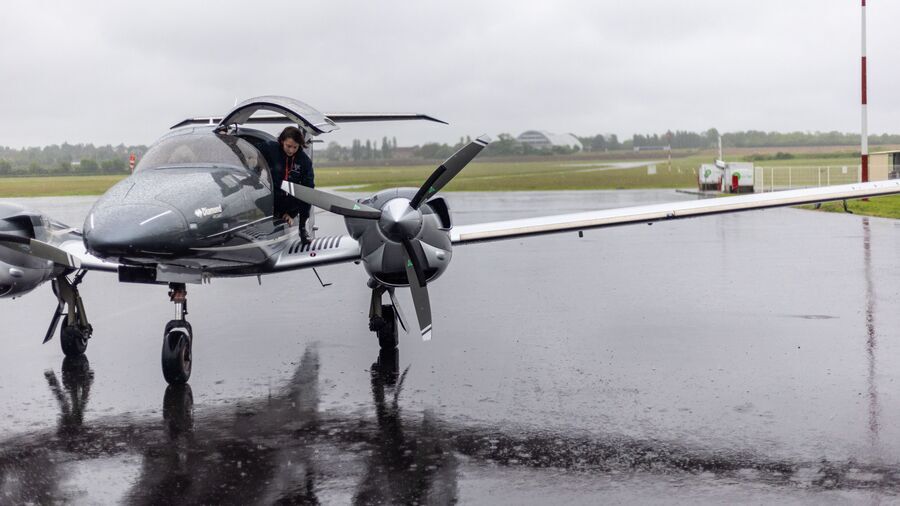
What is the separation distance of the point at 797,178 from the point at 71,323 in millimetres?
65283

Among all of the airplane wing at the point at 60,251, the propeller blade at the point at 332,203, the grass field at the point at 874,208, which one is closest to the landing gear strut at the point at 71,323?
the airplane wing at the point at 60,251

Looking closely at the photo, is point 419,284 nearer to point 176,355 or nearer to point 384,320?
point 384,320

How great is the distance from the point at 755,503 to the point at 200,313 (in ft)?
34.8

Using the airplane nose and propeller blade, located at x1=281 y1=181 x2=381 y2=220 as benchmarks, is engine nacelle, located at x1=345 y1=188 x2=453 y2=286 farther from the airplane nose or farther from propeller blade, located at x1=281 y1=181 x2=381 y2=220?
the airplane nose

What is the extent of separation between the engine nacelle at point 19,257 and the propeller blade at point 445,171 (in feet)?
15.0

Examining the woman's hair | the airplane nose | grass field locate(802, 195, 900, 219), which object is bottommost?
grass field locate(802, 195, 900, 219)

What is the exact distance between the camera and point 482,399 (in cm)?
909

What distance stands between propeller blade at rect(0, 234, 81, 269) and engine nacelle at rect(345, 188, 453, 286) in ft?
10.6

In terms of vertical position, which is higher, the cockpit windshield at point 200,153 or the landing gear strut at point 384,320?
the cockpit windshield at point 200,153

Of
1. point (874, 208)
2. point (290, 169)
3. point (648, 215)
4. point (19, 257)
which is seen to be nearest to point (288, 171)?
point (290, 169)

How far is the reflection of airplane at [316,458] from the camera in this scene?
650 centimetres

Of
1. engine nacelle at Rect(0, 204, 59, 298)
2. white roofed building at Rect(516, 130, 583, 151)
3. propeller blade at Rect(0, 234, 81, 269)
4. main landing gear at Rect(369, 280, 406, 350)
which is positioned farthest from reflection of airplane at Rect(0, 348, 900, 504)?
white roofed building at Rect(516, 130, 583, 151)

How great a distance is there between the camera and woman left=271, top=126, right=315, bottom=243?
11266 millimetres

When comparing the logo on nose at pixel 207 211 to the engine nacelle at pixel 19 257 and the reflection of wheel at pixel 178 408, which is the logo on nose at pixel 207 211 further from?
the engine nacelle at pixel 19 257
